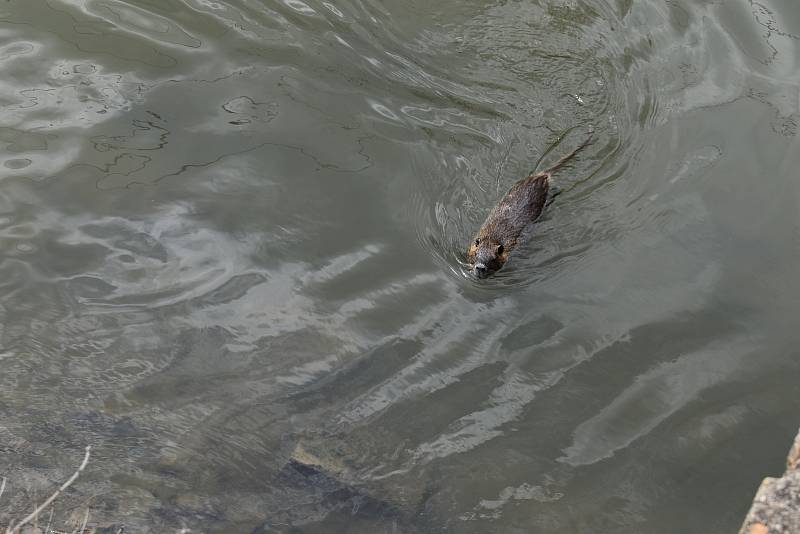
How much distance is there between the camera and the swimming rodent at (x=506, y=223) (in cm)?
608

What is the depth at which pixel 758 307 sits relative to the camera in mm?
5988

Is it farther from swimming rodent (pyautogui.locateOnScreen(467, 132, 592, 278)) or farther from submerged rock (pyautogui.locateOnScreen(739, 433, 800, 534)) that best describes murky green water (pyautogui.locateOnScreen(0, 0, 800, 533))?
submerged rock (pyautogui.locateOnScreen(739, 433, 800, 534))

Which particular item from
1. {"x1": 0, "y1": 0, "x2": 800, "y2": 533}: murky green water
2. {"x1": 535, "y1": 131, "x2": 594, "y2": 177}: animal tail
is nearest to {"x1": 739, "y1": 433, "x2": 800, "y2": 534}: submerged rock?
{"x1": 0, "y1": 0, "x2": 800, "y2": 533}: murky green water

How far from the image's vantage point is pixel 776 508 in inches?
158

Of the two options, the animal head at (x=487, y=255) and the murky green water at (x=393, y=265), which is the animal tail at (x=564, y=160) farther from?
the animal head at (x=487, y=255)

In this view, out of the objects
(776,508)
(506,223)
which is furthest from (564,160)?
(776,508)

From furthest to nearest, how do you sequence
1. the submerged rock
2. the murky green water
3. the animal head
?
the animal head
the murky green water
the submerged rock

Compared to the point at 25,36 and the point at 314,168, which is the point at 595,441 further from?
the point at 25,36

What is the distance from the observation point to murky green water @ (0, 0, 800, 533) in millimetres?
5188

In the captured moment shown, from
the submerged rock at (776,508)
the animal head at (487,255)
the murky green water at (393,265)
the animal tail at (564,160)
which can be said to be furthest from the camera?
the animal tail at (564,160)

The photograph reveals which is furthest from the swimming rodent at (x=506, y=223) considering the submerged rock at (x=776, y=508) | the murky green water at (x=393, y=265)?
the submerged rock at (x=776, y=508)

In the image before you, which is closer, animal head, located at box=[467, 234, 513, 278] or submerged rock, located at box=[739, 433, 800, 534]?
submerged rock, located at box=[739, 433, 800, 534]

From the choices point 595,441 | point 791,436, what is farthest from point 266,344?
point 791,436

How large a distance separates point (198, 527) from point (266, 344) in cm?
131
